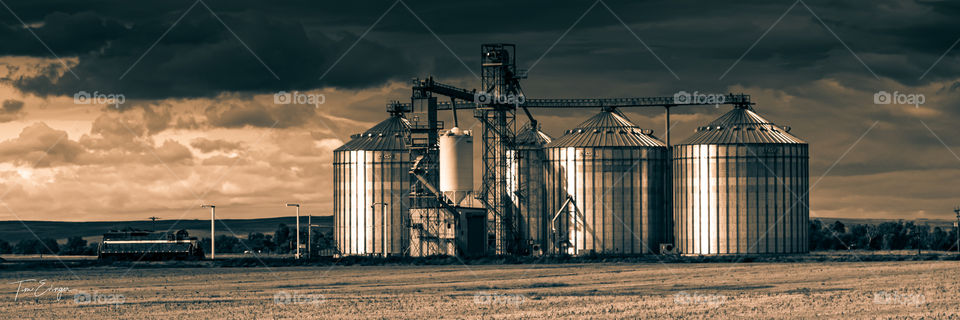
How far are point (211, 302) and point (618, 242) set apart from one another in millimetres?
83327

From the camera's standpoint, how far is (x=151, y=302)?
212 ft

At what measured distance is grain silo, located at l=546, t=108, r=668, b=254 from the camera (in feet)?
464

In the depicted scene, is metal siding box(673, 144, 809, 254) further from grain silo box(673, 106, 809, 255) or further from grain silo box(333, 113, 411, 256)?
grain silo box(333, 113, 411, 256)

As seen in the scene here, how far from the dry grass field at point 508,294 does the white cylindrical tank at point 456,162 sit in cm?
3231

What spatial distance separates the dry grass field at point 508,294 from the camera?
54.0 m

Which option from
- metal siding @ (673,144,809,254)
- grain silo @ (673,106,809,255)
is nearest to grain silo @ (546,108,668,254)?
grain silo @ (673,106,809,255)

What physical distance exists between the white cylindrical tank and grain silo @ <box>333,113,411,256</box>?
13.5 metres

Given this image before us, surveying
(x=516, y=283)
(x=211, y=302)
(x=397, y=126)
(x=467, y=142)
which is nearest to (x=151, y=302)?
(x=211, y=302)

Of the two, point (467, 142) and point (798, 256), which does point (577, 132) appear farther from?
point (798, 256)

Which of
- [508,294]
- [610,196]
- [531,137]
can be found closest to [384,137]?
[531,137]

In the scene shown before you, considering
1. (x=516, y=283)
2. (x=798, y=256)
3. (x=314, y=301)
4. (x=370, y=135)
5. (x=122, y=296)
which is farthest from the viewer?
(x=370, y=135)

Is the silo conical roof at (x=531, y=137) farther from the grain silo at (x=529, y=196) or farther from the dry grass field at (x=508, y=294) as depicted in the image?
the dry grass field at (x=508, y=294)

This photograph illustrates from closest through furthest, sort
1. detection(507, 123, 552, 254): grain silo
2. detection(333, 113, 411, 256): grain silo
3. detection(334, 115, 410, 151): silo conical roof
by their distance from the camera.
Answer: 1. detection(507, 123, 552, 254): grain silo
2. detection(333, 113, 411, 256): grain silo
3. detection(334, 115, 410, 151): silo conical roof
